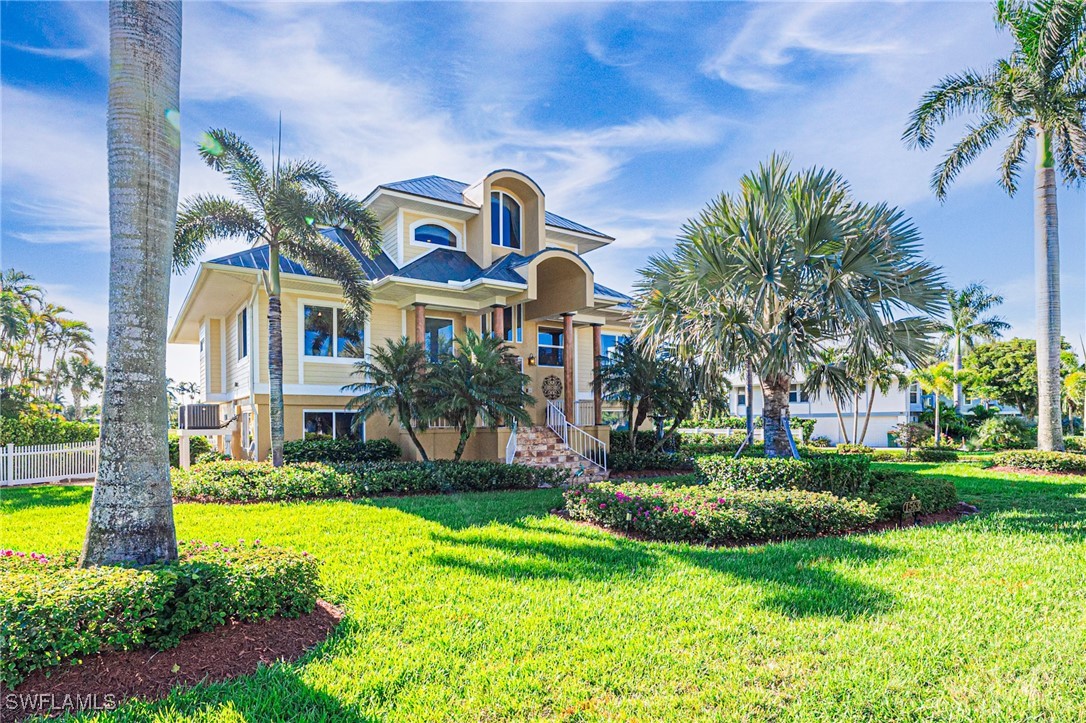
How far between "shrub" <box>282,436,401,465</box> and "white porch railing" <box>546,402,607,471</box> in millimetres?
4568

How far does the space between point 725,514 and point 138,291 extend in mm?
6956

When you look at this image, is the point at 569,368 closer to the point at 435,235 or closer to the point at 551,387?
the point at 551,387

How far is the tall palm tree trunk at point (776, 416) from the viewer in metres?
11.1

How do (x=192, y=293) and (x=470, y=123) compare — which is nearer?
(x=470, y=123)

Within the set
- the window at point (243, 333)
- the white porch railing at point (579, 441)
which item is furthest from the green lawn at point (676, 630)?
the window at point (243, 333)

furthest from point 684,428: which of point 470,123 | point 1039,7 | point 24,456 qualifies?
point 24,456

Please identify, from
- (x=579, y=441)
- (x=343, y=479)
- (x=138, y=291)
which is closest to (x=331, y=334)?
(x=343, y=479)

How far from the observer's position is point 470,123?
41.0ft

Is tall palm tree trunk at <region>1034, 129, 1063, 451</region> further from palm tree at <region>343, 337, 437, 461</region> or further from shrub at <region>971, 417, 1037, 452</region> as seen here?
palm tree at <region>343, 337, 437, 461</region>

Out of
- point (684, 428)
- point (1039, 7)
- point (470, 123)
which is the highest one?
point (1039, 7)

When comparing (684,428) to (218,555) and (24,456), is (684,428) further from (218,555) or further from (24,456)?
(218,555)

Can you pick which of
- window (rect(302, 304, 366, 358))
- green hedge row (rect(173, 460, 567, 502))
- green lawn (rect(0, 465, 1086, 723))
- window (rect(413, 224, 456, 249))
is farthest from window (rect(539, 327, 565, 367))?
green lawn (rect(0, 465, 1086, 723))

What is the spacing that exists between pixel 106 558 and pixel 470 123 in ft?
33.4

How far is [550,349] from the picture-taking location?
2061 cm
